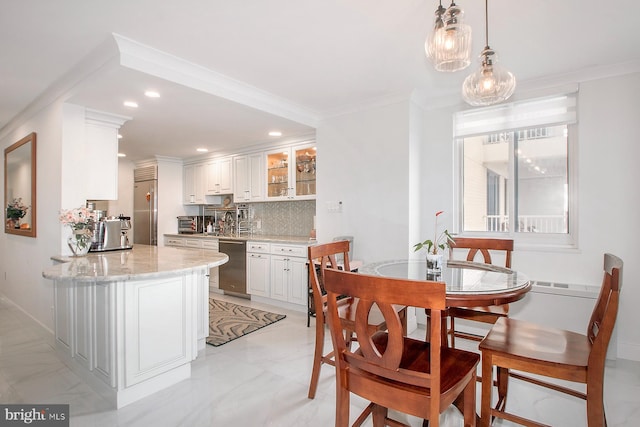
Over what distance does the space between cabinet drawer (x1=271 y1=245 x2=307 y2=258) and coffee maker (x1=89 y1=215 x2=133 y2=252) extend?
65.6 inches

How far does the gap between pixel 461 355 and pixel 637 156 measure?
8.43ft

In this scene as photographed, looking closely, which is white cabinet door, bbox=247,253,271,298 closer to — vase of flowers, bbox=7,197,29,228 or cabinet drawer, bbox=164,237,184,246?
cabinet drawer, bbox=164,237,184,246

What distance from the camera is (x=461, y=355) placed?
1.55 m

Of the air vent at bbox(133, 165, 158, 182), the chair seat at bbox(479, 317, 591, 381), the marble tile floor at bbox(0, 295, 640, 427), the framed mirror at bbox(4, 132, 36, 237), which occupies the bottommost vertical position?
the marble tile floor at bbox(0, 295, 640, 427)

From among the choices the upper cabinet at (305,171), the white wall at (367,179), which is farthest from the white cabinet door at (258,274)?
the upper cabinet at (305,171)

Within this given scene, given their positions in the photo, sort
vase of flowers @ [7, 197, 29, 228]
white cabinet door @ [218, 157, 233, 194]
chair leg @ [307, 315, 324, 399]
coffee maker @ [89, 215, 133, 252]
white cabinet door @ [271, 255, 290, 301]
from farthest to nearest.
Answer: white cabinet door @ [218, 157, 233, 194]
white cabinet door @ [271, 255, 290, 301]
vase of flowers @ [7, 197, 29, 228]
coffee maker @ [89, 215, 133, 252]
chair leg @ [307, 315, 324, 399]

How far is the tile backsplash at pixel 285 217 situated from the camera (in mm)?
4941

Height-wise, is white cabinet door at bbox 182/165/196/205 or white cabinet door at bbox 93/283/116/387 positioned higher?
white cabinet door at bbox 182/165/196/205

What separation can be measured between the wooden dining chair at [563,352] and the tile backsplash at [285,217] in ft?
11.0

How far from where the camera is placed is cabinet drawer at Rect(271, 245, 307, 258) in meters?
4.09

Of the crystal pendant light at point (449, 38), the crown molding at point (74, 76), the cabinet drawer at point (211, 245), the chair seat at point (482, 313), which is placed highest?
the crown molding at point (74, 76)

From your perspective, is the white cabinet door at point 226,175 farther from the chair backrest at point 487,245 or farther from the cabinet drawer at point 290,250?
the chair backrest at point 487,245

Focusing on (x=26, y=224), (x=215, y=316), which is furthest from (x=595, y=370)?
(x=26, y=224)

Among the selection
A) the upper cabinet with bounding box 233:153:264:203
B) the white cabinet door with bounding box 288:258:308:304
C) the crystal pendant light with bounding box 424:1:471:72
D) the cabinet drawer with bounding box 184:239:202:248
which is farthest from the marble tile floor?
the upper cabinet with bounding box 233:153:264:203
